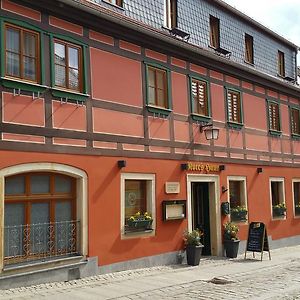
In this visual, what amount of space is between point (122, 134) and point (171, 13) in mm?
5223

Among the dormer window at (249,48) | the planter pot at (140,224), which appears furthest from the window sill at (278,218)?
the planter pot at (140,224)

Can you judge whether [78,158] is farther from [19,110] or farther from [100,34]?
[100,34]

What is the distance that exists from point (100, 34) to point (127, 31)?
34.9 inches

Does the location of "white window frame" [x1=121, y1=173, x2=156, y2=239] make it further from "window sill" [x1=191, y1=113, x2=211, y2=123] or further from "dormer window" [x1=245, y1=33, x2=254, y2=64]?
"dormer window" [x1=245, y1=33, x2=254, y2=64]

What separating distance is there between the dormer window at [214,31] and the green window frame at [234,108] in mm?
1842

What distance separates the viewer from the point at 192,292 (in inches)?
377

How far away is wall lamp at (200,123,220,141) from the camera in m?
14.2

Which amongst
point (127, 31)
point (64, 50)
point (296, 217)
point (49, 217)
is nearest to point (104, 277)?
point (49, 217)

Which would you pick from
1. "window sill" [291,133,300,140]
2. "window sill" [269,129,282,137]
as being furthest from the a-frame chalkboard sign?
"window sill" [291,133,300,140]

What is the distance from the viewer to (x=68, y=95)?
10570 mm

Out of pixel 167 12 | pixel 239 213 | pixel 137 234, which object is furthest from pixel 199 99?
pixel 137 234

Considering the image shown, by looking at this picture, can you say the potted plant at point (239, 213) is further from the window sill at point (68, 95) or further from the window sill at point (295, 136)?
the window sill at point (68, 95)

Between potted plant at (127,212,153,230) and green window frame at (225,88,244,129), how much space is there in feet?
16.7

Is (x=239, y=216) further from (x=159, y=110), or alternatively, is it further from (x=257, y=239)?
(x=159, y=110)
